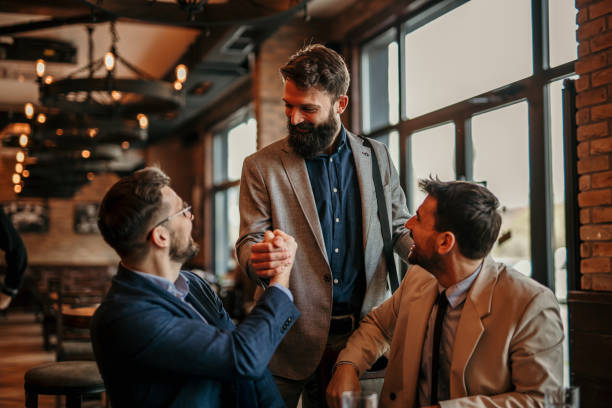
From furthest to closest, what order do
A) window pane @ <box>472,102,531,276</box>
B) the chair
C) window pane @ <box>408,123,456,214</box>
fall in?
window pane @ <box>408,123,456,214</box> → window pane @ <box>472,102,531,276</box> → the chair

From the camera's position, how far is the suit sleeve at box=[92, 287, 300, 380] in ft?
4.78

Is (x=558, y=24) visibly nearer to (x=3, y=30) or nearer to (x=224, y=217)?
(x=3, y=30)

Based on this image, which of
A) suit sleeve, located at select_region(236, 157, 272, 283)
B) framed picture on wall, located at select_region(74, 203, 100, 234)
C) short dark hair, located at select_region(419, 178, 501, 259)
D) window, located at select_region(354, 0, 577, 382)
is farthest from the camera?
framed picture on wall, located at select_region(74, 203, 100, 234)

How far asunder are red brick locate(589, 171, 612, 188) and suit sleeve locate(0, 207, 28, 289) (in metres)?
3.47

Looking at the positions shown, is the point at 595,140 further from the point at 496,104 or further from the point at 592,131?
the point at 496,104

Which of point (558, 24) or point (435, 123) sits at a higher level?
point (558, 24)

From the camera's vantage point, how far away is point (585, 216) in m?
3.25

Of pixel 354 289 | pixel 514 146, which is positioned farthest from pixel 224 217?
pixel 354 289

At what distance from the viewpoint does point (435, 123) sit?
560 centimetres

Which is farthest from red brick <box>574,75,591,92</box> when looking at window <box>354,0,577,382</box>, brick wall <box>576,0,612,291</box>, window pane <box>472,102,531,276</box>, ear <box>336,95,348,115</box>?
ear <box>336,95,348,115</box>

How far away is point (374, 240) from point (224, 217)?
1012 cm

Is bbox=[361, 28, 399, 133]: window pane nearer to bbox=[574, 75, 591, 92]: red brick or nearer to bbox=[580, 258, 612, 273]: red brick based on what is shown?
bbox=[574, 75, 591, 92]: red brick

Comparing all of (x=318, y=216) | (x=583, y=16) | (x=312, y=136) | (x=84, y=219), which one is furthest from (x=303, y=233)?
(x=84, y=219)

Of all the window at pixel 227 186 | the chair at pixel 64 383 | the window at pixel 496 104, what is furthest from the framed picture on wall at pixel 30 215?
the chair at pixel 64 383
